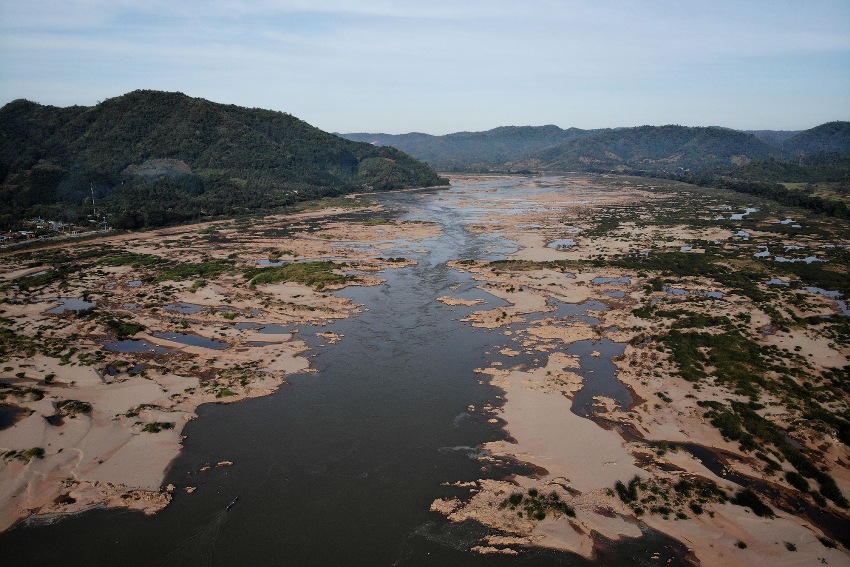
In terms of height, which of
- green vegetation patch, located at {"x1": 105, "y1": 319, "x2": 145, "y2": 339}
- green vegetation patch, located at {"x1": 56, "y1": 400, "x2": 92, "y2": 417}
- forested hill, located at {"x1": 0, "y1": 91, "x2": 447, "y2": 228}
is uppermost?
forested hill, located at {"x1": 0, "y1": 91, "x2": 447, "y2": 228}

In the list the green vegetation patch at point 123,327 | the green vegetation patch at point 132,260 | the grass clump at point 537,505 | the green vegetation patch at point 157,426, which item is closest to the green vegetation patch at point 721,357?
the grass clump at point 537,505

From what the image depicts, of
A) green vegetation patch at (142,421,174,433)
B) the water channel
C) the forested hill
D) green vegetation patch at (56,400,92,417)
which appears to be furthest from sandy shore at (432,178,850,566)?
the forested hill

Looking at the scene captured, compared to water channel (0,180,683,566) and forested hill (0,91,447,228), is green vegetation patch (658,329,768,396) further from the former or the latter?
forested hill (0,91,447,228)

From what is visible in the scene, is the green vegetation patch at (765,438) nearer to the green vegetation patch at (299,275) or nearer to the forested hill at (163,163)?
the green vegetation patch at (299,275)

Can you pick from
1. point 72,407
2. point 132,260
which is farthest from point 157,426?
point 132,260

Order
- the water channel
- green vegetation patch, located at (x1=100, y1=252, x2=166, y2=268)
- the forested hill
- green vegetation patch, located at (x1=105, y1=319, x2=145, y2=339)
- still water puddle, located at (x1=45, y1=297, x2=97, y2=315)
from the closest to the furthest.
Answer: the water channel, green vegetation patch, located at (x1=105, y1=319, x2=145, y2=339), still water puddle, located at (x1=45, y1=297, x2=97, y2=315), green vegetation patch, located at (x1=100, y1=252, x2=166, y2=268), the forested hill

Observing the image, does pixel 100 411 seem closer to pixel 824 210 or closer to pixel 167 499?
pixel 167 499
